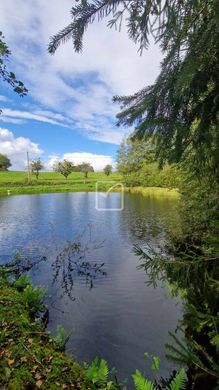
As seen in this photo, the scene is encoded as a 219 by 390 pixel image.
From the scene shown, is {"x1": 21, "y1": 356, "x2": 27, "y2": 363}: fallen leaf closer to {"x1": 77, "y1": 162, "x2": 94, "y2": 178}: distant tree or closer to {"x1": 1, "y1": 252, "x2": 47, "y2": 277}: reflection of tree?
{"x1": 1, "y1": 252, "x2": 47, "y2": 277}: reflection of tree

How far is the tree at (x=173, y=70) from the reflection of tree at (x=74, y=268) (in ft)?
25.2

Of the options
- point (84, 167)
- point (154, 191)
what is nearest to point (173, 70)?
point (154, 191)

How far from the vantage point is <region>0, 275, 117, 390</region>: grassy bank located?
3.97m

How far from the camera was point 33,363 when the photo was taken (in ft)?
14.3

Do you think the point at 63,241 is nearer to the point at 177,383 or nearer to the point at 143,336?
the point at 143,336

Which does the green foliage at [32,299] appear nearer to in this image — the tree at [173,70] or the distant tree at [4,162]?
the tree at [173,70]

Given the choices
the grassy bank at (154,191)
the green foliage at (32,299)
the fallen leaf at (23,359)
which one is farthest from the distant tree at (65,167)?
the fallen leaf at (23,359)

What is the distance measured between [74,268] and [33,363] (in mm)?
8019

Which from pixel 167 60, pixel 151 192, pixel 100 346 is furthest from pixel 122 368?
pixel 151 192

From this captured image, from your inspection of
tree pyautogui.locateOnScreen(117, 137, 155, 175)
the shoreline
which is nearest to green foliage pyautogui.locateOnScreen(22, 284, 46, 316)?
the shoreline

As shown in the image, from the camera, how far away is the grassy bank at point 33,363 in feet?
13.0

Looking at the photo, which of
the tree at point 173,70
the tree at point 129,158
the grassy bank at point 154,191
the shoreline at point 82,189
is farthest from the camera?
the tree at point 129,158

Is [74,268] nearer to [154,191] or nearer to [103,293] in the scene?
[103,293]

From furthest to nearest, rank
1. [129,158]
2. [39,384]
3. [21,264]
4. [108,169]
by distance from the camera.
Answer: [108,169] → [129,158] → [21,264] → [39,384]
